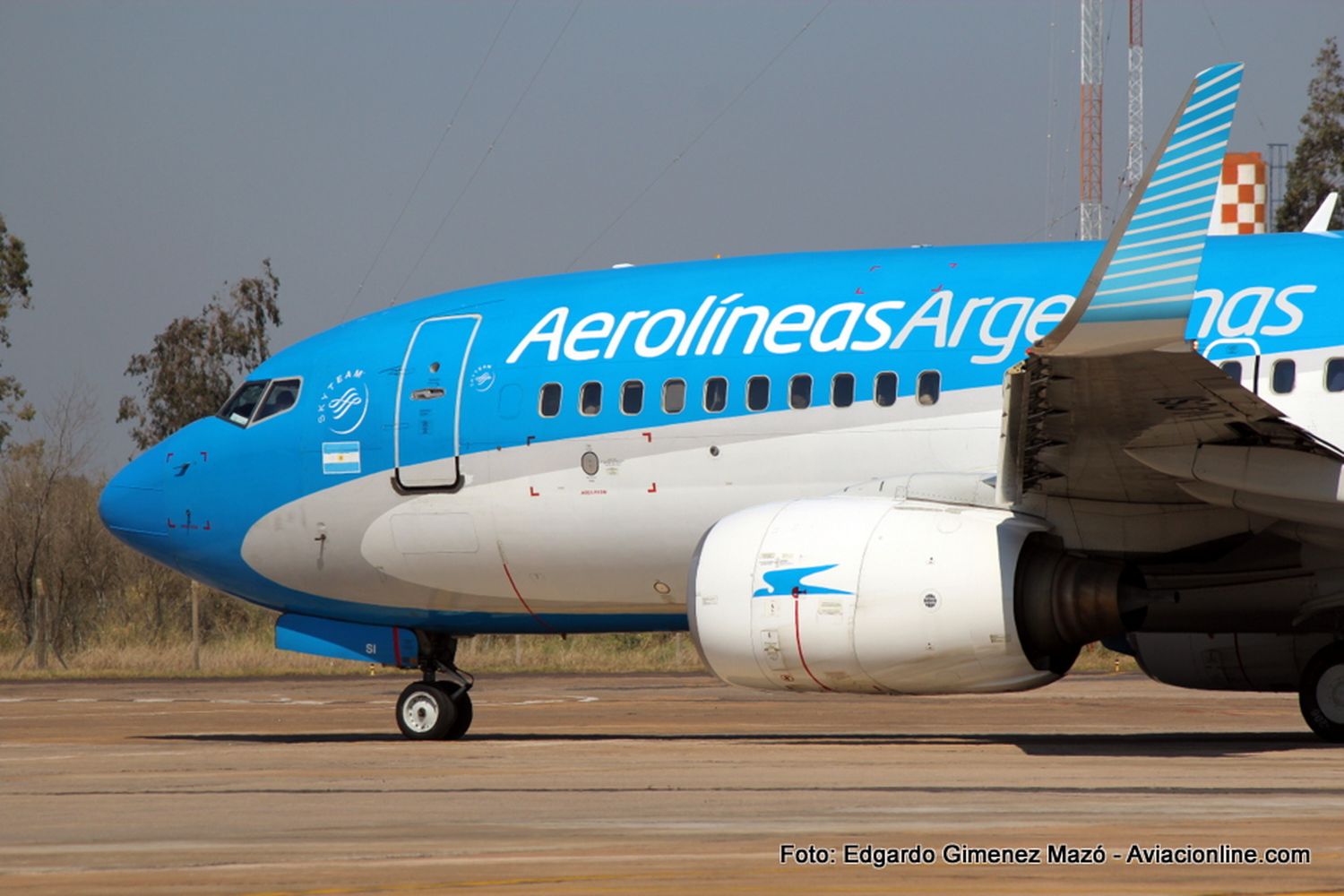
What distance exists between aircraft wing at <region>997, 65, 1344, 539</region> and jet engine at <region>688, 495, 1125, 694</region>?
23.5 inches

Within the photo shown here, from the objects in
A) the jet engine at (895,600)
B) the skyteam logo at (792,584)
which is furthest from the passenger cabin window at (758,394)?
the skyteam logo at (792,584)

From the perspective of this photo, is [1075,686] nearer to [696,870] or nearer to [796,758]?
[796,758]

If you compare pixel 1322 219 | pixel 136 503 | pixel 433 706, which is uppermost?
pixel 1322 219

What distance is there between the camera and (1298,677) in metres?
14.1

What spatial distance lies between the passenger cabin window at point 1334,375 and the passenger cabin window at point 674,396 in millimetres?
4789

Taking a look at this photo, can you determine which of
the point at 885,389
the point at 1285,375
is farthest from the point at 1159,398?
the point at 885,389

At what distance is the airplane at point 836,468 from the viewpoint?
12.3 m

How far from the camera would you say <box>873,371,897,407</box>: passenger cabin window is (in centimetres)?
1408

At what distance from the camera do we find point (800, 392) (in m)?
14.4

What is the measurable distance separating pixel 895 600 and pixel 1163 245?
9.53 feet

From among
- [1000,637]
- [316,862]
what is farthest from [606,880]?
[1000,637]

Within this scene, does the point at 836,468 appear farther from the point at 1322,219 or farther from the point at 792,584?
the point at 1322,219

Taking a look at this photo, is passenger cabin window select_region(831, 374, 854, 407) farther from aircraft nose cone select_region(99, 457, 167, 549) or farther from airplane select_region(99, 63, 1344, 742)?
aircraft nose cone select_region(99, 457, 167, 549)

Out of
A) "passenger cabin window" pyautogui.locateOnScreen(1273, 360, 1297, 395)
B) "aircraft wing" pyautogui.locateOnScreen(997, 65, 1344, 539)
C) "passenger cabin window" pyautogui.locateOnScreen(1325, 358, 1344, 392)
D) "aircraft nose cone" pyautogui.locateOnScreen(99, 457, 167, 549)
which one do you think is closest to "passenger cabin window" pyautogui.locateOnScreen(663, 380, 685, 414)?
"aircraft wing" pyautogui.locateOnScreen(997, 65, 1344, 539)
